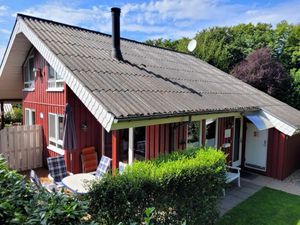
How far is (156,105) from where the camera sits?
793 centimetres

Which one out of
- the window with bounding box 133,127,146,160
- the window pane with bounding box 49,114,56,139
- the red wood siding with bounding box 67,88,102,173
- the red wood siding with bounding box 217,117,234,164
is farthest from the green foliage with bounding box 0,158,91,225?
the red wood siding with bounding box 217,117,234,164

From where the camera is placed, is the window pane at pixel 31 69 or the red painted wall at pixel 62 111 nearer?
the red painted wall at pixel 62 111

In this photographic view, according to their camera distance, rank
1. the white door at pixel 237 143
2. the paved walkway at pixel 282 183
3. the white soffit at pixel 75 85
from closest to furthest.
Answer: the white soffit at pixel 75 85, the paved walkway at pixel 282 183, the white door at pixel 237 143

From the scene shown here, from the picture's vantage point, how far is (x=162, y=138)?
917 cm

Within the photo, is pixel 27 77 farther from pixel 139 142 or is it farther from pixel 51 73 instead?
pixel 139 142

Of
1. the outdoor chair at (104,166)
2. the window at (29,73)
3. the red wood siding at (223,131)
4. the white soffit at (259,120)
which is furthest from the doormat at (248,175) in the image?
the window at (29,73)

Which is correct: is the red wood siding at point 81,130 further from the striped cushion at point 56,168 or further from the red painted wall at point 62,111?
the striped cushion at point 56,168

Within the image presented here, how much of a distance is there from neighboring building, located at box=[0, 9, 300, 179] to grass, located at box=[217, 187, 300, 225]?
281 cm

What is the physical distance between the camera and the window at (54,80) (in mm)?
11000

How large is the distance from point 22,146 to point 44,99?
2.67 metres

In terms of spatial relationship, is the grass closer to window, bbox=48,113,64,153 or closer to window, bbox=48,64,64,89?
window, bbox=48,113,64,153

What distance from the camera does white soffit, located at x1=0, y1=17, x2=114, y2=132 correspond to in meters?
6.48

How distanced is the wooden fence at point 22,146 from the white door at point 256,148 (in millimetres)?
11184

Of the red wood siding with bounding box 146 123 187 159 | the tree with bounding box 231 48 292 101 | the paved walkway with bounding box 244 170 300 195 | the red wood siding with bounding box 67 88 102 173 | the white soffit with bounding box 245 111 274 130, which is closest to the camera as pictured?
the red wood siding with bounding box 146 123 187 159
